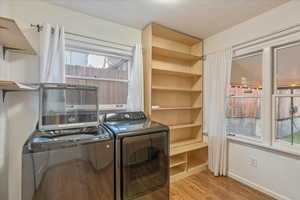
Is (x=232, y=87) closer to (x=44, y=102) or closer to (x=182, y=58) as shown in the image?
(x=182, y=58)

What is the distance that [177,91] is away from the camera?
2822 millimetres

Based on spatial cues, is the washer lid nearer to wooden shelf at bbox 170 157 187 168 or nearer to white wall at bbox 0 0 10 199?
white wall at bbox 0 0 10 199

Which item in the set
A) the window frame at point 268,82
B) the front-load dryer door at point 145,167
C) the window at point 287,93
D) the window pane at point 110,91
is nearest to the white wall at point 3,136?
the window pane at point 110,91

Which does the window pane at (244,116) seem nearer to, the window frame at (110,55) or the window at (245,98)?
Result: the window at (245,98)

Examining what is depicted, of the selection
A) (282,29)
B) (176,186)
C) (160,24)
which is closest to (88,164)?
(176,186)

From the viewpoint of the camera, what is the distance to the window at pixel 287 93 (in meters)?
1.81

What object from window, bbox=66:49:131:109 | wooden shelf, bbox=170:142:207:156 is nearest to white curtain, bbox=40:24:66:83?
window, bbox=66:49:131:109

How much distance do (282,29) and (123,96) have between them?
224cm

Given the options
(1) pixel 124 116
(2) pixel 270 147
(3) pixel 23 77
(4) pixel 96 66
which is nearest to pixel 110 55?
(4) pixel 96 66

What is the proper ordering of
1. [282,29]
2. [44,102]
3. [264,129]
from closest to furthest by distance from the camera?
[44,102] → [282,29] → [264,129]

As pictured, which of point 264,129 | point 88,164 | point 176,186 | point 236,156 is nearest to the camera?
point 88,164

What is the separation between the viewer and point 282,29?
1759mm

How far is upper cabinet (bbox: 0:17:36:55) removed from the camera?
35.5 inches

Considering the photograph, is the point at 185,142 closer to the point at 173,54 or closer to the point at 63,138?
the point at 173,54
